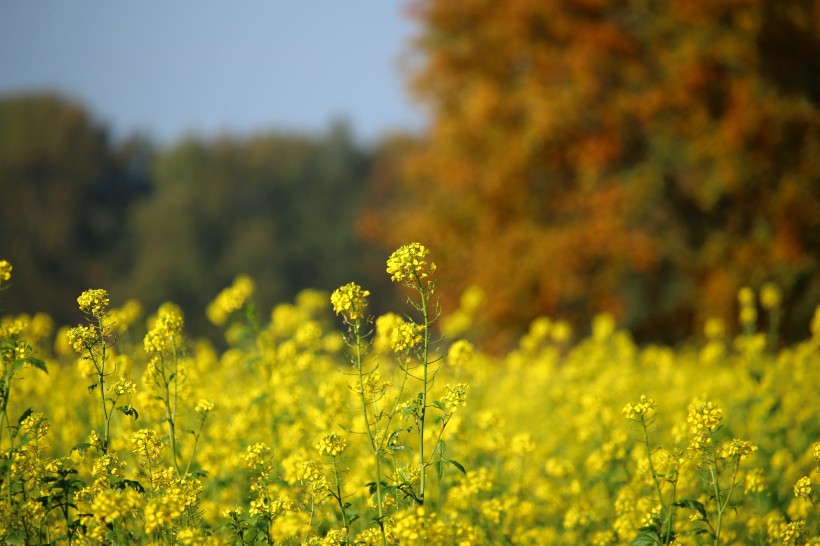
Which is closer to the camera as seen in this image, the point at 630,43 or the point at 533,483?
the point at 533,483

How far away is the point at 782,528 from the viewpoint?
3.79 metres

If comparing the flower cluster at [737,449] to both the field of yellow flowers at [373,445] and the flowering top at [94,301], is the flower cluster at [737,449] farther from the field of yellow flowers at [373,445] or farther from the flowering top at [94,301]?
the flowering top at [94,301]

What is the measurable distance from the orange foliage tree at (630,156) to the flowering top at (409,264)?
8.29m

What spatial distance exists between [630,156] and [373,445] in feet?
31.6

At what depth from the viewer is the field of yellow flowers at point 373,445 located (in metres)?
3.60

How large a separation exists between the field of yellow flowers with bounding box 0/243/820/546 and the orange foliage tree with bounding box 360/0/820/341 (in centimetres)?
388

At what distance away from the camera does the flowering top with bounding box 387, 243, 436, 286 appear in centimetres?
355

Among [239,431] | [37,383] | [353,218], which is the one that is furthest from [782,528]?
[353,218]

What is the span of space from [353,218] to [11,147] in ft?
39.1

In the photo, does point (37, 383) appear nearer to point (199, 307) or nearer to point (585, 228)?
point (585, 228)

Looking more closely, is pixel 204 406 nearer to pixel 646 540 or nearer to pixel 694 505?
pixel 646 540

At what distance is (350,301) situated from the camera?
358 centimetres

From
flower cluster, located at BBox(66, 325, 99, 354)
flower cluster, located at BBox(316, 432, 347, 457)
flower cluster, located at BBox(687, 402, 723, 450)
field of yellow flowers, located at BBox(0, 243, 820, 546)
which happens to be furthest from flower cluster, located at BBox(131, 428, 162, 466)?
flower cluster, located at BBox(687, 402, 723, 450)

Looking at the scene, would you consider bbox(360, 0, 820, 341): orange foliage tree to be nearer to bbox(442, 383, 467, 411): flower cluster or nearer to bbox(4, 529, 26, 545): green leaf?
bbox(442, 383, 467, 411): flower cluster
